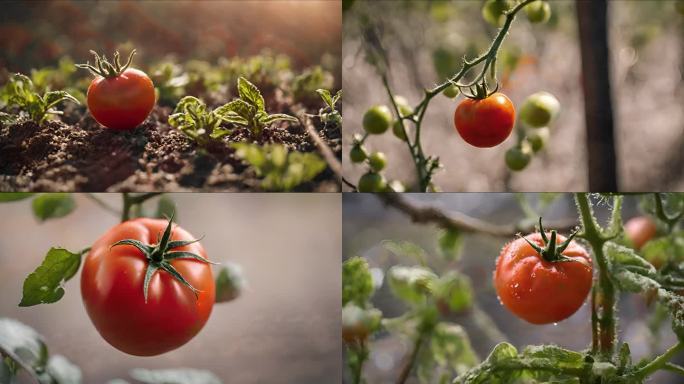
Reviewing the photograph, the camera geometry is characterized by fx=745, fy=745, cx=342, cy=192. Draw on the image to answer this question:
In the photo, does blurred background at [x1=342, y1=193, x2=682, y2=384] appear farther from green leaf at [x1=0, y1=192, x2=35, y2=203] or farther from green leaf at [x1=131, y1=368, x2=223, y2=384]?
green leaf at [x1=0, y1=192, x2=35, y2=203]

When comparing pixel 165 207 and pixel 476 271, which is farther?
pixel 476 271

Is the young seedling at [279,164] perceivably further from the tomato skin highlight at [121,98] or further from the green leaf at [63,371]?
the green leaf at [63,371]

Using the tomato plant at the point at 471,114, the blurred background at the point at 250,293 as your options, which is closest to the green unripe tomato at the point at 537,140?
the tomato plant at the point at 471,114

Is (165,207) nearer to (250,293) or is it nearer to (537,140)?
(250,293)

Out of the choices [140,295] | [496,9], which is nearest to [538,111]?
[496,9]

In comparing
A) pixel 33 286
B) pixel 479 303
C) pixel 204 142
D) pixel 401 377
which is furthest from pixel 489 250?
pixel 33 286

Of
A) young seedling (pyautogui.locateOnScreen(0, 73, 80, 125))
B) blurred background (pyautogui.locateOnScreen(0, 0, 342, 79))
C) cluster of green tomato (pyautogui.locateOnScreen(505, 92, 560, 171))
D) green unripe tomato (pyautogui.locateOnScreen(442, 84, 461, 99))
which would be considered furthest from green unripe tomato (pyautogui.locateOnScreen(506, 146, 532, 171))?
young seedling (pyautogui.locateOnScreen(0, 73, 80, 125))
